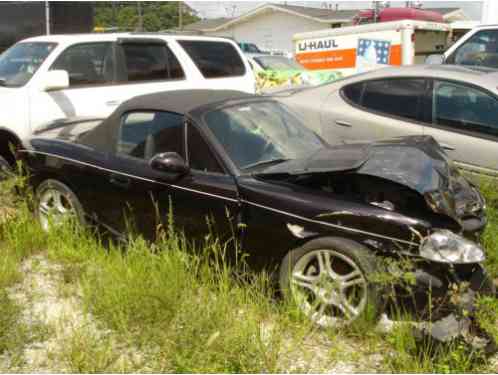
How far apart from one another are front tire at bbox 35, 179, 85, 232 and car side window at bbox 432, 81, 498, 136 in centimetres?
371

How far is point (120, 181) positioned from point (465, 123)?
349 cm

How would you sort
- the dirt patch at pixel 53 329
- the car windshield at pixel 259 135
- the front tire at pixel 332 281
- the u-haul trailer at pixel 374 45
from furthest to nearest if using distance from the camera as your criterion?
1. the u-haul trailer at pixel 374 45
2. the car windshield at pixel 259 135
3. the front tire at pixel 332 281
4. the dirt patch at pixel 53 329

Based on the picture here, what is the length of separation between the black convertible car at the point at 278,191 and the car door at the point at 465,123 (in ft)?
3.49

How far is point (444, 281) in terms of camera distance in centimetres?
325

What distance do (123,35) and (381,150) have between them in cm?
466

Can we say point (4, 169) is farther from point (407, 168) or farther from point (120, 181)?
point (407, 168)

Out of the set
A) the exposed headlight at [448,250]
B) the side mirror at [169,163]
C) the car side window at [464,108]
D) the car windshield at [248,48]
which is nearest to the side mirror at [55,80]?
the side mirror at [169,163]

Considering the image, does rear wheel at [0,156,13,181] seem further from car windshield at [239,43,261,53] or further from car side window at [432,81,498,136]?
car windshield at [239,43,261,53]

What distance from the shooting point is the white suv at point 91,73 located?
637cm

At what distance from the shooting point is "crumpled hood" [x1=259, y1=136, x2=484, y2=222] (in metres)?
3.47

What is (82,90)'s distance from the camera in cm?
688

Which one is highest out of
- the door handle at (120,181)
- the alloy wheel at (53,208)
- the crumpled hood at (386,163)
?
the crumpled hood at (386,163)

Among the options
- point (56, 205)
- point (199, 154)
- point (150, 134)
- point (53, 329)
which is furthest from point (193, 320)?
point (56, 205)

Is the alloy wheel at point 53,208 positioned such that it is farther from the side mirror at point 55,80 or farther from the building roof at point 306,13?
the building roof at point 306,13
